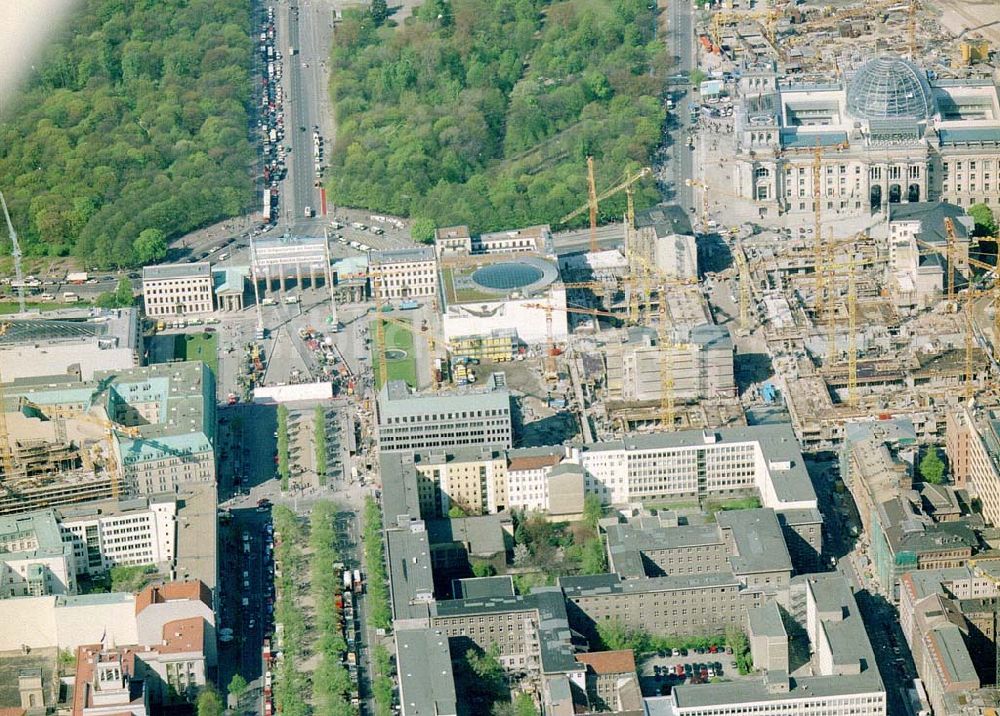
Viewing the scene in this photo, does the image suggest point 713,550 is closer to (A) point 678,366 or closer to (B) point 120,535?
(A) point 678,366

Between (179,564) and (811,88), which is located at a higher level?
(811,88)

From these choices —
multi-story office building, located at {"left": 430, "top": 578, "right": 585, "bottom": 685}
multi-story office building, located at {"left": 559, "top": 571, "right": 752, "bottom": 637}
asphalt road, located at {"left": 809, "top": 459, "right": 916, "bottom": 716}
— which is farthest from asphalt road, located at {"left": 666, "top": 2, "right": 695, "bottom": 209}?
Result: multi-story office building, located at {"left": 430, "top": 578, "right": 585, "bottom": 685}

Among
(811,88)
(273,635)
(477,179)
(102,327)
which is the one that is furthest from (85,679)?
(811,88)

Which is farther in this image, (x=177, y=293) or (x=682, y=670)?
(x=177, y=293)

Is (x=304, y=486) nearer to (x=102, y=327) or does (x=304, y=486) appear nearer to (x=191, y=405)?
(x=191, y=405)

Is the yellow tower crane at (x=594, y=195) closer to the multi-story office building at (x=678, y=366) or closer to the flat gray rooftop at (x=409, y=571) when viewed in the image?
the multi-story office building at (x=678, y=366)

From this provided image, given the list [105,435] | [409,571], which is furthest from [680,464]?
[105,435]
